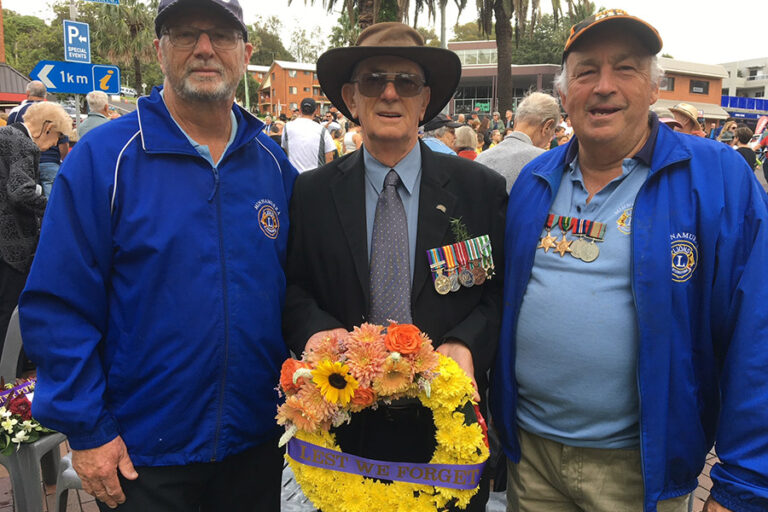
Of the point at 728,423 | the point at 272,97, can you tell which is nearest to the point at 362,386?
the point at 728,423

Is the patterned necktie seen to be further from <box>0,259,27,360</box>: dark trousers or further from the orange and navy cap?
<box>0,259,27,360</box>: dark trousers

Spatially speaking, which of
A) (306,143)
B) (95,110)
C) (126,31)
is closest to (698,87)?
(126,31)

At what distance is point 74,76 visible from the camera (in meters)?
8.14

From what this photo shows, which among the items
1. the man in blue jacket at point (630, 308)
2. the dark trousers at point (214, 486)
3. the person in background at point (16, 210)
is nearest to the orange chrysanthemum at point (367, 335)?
the man in blue jacket at point (630, 308)

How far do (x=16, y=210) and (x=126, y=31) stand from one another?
4018 cm

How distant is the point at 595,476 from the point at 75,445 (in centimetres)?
190

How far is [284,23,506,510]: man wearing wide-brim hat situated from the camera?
6.97ft

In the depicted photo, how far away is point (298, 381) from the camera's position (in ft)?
5.68

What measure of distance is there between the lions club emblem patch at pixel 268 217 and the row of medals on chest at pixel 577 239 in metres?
1.06

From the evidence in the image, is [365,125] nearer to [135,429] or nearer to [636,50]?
[636,50]

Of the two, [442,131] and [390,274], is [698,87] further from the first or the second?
[390,274]

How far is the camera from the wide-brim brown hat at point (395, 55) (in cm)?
222

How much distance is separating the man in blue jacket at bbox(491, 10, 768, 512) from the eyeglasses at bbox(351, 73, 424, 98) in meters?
0.62

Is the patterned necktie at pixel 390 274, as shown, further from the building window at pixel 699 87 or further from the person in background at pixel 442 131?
the building window at pixel 699 87
